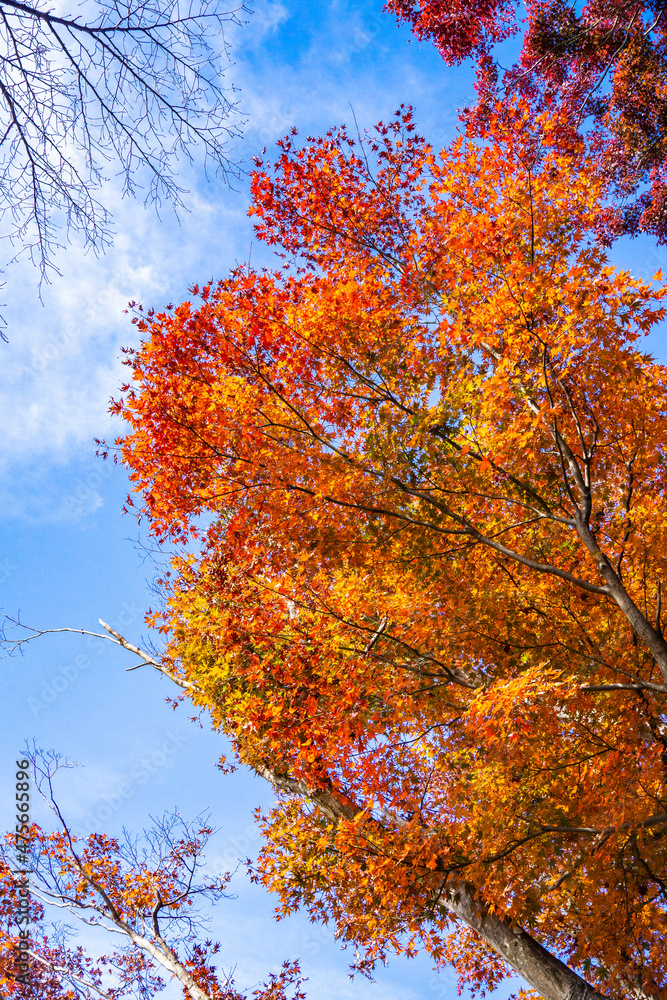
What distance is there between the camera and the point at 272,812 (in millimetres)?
12453

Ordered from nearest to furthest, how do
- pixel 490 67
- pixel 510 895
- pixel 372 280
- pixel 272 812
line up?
1. pixel 510 895
2. pixel 372 280
3. pixel 272 812
4. pixel 490 67

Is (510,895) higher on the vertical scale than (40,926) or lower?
lower

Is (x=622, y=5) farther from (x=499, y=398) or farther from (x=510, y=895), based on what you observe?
(x=510, y=895)

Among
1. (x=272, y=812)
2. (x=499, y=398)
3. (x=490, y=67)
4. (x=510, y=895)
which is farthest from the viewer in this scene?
(x=490, y=67)

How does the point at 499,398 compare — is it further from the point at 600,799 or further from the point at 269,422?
the point at 600,799

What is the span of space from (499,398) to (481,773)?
14.9 feet

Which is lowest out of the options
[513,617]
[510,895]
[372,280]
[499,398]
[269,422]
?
[510,895]

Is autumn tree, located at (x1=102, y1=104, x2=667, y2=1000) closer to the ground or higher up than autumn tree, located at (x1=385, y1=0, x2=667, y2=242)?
closer to the ground

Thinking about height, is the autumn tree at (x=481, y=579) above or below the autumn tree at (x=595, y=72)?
below

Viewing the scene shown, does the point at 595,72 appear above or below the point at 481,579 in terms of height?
above

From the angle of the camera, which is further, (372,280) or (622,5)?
(622,5)

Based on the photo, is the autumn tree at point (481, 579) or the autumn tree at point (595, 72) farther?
the autumn tree at point (595, 72)

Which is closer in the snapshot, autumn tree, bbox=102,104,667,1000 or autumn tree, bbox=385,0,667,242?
autumn tree, bbox=102,104,667,1000

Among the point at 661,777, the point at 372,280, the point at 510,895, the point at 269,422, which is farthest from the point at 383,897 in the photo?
the point at 372,280
